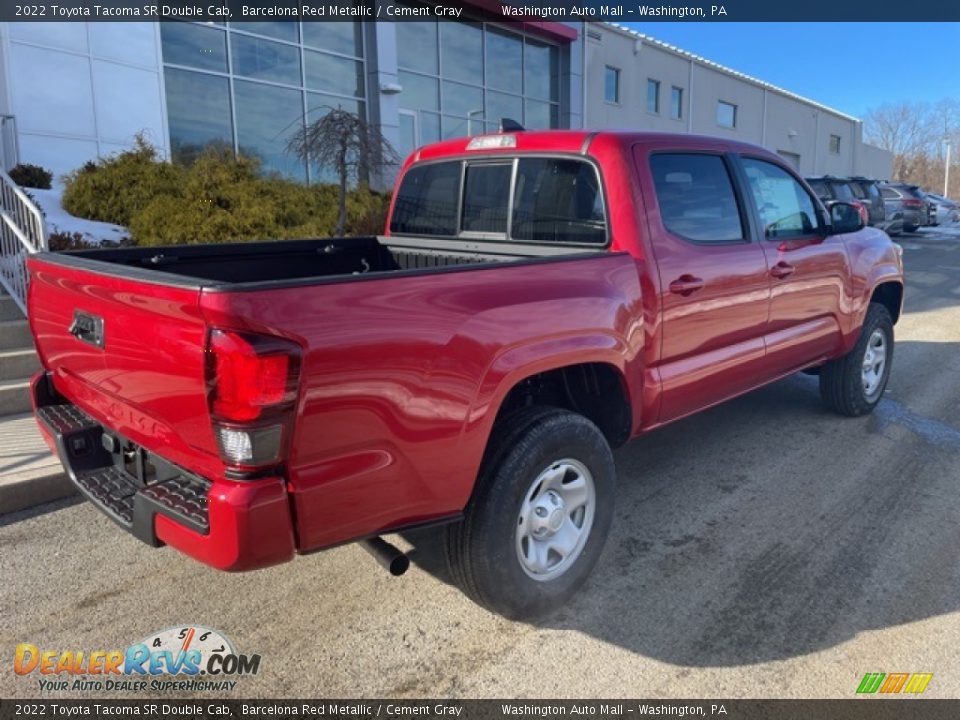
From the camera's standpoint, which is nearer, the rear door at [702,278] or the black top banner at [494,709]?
the black top banner at [494,709]

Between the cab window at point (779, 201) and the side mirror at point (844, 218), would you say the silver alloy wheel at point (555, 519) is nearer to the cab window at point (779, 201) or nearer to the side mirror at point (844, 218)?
the cab window at point (779, 201)

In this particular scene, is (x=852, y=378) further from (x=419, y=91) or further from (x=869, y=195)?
(x=869, y=195)

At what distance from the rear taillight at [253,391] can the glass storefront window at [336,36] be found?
14.6 meters

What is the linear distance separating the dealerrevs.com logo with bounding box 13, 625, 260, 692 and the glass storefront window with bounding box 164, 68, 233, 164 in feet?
37.5

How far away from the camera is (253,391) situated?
6.80ft

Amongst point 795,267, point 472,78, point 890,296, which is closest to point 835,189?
point 472,78

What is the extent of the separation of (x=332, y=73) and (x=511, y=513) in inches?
583

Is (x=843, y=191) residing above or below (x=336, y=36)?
below

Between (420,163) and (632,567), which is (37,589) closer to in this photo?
(632,567)

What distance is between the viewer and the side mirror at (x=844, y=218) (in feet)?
15.8

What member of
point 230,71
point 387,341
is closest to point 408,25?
point 230,71

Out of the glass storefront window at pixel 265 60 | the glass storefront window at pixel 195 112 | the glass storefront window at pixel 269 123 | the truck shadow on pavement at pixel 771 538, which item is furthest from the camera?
the glass storefront window at pixel 269 123

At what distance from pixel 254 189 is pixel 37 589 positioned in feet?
24.7

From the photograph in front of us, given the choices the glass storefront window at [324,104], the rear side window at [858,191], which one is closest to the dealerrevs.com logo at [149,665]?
the glass storefront window at [324,104]
